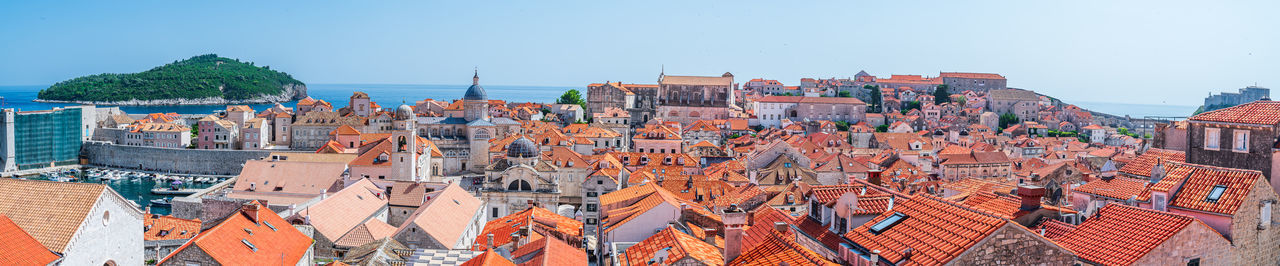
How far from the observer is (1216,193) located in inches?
527

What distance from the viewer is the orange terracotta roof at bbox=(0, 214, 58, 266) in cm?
1593

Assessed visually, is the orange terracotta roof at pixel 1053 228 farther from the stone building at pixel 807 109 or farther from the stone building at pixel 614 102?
the stone building at pixel 807 109

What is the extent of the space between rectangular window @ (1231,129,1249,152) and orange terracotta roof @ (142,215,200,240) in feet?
87.5

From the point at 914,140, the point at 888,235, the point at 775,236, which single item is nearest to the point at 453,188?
the point at 775,236

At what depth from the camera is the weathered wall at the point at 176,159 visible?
241 ft

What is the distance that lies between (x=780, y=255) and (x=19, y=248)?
1386 centimetres

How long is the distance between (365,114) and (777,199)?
201ft

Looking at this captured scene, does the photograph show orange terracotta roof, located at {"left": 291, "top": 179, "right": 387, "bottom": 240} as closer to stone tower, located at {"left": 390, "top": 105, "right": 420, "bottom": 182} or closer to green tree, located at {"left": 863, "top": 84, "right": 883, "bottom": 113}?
stone tower, located at {"left": 390, "top": 105, "right": 420, "bottom": 182}

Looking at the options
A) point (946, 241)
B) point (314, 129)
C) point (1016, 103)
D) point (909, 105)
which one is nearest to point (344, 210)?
point (946, 241)

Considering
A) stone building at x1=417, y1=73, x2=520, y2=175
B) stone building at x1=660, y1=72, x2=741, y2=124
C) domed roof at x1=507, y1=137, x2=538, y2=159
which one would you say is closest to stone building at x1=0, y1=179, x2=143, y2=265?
domed roof at x1=507, y1=137, x2=538, y2=159

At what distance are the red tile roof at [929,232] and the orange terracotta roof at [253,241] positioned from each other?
1291 centimetres

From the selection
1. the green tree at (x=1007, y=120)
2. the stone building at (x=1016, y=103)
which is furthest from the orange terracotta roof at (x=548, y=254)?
the stone building at (x=1016, y=103)

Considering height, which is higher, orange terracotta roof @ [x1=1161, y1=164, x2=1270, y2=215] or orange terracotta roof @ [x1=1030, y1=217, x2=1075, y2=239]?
orange terracotta roof @ [x1=1161, y1=164, x2=1270, y2=215]

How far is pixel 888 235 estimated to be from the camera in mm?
12812
